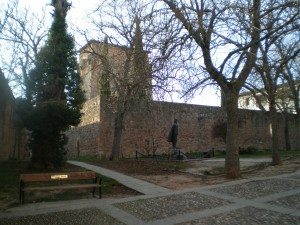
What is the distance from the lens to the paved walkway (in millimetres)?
6465

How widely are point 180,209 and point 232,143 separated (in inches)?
208

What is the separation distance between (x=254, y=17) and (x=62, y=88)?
861 cm

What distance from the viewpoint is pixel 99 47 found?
1850 cm

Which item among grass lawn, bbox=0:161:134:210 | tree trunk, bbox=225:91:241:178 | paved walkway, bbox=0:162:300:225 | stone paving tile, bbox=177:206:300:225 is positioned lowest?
stone paving tile, bbox=177:206:300:225

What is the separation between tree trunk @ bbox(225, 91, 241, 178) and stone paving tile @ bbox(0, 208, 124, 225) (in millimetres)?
6150

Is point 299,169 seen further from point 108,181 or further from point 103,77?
point 103,77

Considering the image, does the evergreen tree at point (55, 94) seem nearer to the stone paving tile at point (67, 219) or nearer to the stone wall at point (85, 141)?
the stone wall at point (85, 141)

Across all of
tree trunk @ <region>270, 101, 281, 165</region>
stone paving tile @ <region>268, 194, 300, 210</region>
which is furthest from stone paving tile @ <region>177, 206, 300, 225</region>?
tree trunk @ <region>270, 101, 281, 165</region>

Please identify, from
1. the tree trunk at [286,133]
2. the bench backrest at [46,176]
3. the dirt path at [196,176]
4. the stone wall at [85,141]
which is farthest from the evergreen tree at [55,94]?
the tree trunk at [286,133]

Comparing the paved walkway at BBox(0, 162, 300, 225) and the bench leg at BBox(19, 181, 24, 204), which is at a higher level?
the bench leg at BBox(19, 181, 24, 204)

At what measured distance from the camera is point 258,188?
975 centimetres

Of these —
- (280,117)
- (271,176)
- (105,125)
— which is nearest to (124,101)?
(105,125)

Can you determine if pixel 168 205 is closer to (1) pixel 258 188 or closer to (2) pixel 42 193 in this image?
(1) pixel 258 188

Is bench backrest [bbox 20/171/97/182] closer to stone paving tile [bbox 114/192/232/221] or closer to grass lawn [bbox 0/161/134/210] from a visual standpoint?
grass lawn [bbox 0/161/134/210]
